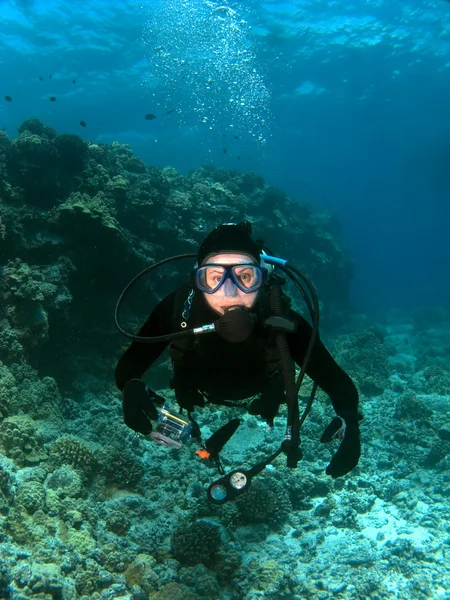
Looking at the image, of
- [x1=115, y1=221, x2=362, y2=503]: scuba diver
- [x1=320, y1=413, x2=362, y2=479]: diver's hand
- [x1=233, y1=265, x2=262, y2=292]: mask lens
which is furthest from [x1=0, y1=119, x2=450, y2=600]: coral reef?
[x1=233, y1=265, x2=262, y2=292]: mask lens

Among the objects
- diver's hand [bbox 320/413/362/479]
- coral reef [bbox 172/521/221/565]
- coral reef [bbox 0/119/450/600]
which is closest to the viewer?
diver's hand [bbox 320/413/362/479]

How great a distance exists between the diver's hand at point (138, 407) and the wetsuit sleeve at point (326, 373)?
1.49 m

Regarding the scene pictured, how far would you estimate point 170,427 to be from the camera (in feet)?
10.7

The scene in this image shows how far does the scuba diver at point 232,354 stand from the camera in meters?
3.17

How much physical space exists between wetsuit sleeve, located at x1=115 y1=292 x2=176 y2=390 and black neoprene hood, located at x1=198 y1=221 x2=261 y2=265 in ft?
2.21

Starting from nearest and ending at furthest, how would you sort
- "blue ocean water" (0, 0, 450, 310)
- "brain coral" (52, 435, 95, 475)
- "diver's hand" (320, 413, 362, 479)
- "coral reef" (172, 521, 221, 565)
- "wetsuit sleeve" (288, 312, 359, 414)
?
"diver's hand" (320, 413, 362, 479)
"wetsuit sleeve" (288, 312, 359, 414)
"coral reef" (172, 521, 221, 565)
"brain coral" (52, 435, 95, 475)
"blue ocean water" (0, 0, 450, 310)

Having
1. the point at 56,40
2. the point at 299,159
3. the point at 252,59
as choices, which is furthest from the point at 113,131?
the point at 299,159

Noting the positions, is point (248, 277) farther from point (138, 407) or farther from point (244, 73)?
point (244, 73)

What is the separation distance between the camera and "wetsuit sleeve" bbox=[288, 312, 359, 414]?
3359 millimetres

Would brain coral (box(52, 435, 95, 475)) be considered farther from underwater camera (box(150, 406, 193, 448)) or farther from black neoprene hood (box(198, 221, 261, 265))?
black neoprene hood (box(198, 221, 261, 265))

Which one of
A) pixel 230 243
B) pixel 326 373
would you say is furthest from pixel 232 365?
pixel 230 243

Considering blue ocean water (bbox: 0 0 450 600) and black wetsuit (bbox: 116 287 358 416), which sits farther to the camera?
blue ocean water (bbox: 0 0 450 600)

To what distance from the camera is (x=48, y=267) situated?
8.80m

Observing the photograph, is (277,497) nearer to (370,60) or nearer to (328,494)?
(328,494)
